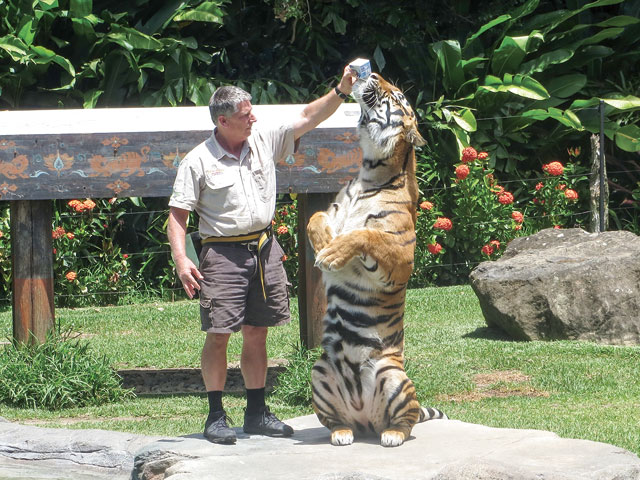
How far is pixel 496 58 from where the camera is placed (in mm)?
12883

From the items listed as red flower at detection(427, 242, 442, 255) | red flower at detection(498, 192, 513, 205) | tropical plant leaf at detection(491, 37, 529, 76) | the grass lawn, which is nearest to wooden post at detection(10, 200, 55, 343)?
the grass lawn

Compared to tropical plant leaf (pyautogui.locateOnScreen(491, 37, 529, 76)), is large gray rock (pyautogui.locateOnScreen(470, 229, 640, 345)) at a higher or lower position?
Answer: lower

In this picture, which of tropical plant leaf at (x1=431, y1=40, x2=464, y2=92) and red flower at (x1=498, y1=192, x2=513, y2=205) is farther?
tropical plant leaf at (x1=431, y1=40, x2=464, y2=92)

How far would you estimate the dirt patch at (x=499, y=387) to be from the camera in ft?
23.1

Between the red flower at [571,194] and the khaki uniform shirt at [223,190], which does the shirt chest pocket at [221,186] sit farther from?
the red flower at [571,194]

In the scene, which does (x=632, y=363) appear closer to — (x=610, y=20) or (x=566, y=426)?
(x=566, y=426)

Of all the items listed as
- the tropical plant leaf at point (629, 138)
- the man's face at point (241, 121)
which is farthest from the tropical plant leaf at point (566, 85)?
the man's face at point (241, 121)

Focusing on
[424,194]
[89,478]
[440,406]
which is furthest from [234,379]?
[424,194]

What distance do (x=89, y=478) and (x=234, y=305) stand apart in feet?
4.48

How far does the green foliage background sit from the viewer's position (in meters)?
12.2

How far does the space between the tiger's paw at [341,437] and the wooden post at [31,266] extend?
2956mm

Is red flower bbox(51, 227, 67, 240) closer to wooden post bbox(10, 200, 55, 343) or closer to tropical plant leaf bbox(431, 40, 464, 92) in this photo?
wooden post bbox(10, 200, 55, 343)

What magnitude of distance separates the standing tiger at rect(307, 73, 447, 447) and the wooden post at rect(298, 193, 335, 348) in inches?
73.1

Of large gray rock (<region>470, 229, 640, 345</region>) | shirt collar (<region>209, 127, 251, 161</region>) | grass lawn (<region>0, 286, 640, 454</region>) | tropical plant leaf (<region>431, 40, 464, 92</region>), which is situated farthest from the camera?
tropical plant leaf (<region>431, 40, 464, 92</region>)
